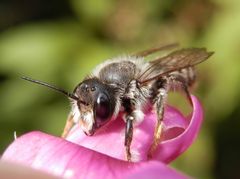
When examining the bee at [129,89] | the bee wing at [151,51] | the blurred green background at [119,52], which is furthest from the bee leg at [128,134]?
the blurred green background at [119,52]

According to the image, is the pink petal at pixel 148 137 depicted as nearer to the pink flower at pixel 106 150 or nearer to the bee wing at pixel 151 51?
the pink flower at pixel 106 150

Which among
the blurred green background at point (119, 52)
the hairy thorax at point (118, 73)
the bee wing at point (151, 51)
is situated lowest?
the blurred green background at point (119, 52)

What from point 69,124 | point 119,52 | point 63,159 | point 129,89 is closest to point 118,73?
point 129,89

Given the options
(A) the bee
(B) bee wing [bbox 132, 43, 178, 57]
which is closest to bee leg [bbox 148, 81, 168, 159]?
(A) the bee

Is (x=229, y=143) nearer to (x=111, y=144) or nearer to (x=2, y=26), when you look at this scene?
(x=2, y=26)

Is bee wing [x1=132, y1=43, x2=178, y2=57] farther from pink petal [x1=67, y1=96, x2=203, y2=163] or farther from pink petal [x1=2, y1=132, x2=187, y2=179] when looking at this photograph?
pink petal [x1=2, y1=132, x2=187, y2=179]

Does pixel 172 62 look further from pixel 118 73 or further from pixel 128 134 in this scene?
pixel 128 134

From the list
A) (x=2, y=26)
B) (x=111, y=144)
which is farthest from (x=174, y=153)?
(x=2, y=26)
